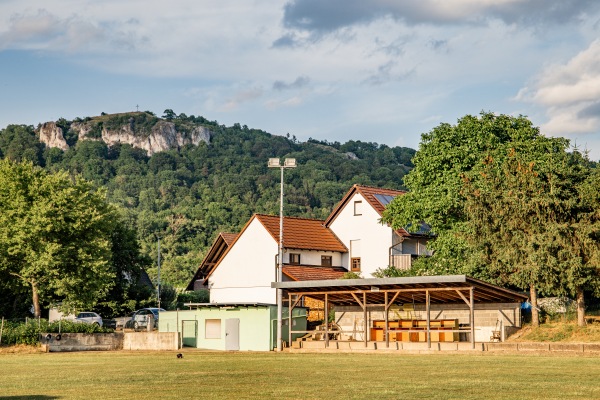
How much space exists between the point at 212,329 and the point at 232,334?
1789mm

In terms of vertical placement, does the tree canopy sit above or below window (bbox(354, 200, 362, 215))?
below

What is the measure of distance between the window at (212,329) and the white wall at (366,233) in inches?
778

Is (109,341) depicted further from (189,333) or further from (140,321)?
(140,321)

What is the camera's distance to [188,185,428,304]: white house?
71.7 metres

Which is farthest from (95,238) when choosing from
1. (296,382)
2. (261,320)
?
(296,382)

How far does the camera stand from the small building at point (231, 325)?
173 feet

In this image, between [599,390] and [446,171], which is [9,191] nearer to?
[446,171]

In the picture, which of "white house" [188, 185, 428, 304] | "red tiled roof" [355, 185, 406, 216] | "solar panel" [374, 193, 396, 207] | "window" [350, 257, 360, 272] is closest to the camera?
"white house" [188, 185, 428, 304]

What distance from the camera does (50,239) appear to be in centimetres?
5966

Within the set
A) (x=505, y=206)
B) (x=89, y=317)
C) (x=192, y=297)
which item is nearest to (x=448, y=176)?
(x=505, y=206)

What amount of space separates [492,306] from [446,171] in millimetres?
11202

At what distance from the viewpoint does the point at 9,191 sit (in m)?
60.1

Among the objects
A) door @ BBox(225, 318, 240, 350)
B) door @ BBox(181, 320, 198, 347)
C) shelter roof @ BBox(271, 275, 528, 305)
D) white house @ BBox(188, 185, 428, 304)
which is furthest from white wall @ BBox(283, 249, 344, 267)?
shelter roof @ BBox(271, 275, 528, 305)

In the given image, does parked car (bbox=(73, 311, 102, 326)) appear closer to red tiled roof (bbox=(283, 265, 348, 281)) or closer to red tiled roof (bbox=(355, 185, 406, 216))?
red tiled roof (bbox=(283, 265, 348, 281))
